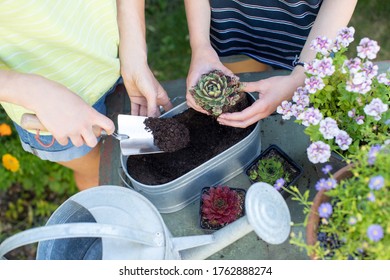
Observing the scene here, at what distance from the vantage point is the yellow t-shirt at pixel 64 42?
1.04 m

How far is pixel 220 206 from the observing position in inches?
40.8

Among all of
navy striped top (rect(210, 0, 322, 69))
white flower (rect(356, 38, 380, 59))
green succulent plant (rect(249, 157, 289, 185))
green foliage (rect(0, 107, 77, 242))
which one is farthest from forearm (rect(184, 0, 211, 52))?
green foliage (rect(0, 107, 77, 242))

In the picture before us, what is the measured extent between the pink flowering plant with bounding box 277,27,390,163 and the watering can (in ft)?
0.48

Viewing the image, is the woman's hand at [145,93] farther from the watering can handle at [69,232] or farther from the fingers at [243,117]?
the watering can handle at [69,232]

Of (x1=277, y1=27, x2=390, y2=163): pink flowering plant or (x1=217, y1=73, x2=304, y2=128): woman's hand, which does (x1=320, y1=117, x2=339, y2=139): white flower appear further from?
(x1=217, y1=73, x2=304, y2=128): woman's hand

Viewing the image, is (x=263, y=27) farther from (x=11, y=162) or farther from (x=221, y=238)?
(x=11, y=162)

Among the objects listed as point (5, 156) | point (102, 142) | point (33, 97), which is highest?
point (33, 97)

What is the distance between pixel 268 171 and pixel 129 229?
43 cm

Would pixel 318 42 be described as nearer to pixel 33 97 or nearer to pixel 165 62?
pixel 33 97

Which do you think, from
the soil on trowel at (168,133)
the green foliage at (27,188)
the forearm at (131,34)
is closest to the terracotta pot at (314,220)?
the soil on trowel at (168,133)

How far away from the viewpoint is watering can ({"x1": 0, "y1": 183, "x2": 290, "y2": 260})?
74 centimetres
